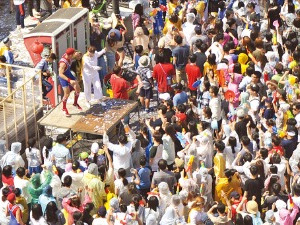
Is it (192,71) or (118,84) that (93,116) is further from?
(192,71)

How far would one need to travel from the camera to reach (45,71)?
2145 centimetres

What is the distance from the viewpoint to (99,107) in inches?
812

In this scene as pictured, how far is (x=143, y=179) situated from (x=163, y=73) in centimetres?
429

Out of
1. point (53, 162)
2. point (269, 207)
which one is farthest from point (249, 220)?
point (53, 162)

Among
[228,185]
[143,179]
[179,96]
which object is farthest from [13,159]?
[228,185]

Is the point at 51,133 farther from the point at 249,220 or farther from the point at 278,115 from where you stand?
the point at 249,220

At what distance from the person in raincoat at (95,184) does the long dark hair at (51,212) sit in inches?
31.0

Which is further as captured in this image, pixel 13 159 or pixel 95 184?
pixel 13 159

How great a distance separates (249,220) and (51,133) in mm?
7220

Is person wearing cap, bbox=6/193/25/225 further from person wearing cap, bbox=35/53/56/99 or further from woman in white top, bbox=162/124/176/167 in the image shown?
person wearing cap, bbox=35/53/56/99

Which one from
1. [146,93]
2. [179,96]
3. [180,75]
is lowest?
[146,93]

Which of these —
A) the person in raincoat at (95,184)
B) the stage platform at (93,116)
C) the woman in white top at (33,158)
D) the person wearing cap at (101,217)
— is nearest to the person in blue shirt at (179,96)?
the stage platform at (93,116)

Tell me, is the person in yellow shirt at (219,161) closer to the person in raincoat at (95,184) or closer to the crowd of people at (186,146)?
the crowd of people at (186,146)

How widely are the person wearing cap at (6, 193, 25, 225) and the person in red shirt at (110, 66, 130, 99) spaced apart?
4797mm
